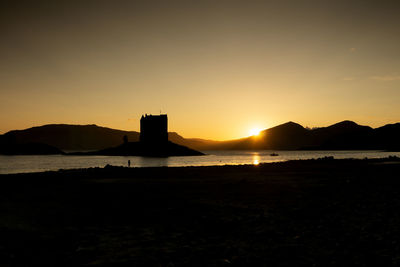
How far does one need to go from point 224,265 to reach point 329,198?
1317 centimetres

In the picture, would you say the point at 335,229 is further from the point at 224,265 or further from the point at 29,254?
the point at 29,254

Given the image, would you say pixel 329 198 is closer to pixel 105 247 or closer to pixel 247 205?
pixel 247 205

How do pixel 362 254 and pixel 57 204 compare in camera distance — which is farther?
pixel 57 204

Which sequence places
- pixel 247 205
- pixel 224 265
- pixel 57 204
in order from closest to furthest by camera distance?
pixel 224 265, pixel 247 205, pixel 57 204

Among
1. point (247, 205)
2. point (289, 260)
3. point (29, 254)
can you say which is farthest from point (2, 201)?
point (289, 260)

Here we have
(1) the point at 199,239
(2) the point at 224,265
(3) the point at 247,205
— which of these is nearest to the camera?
(2) the point at 224,265

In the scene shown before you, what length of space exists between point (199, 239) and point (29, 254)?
4.80m

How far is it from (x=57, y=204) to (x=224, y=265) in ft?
45.3

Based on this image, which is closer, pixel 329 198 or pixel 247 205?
pixel 247 205

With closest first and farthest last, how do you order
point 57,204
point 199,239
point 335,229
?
point 199,239 → point 335,229 → point 57,204

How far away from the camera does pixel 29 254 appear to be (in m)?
9.22

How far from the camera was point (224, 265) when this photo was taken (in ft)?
26.2

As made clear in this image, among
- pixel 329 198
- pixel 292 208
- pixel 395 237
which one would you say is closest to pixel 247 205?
pixel 292 208

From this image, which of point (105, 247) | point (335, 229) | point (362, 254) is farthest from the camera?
point (335, 229)
